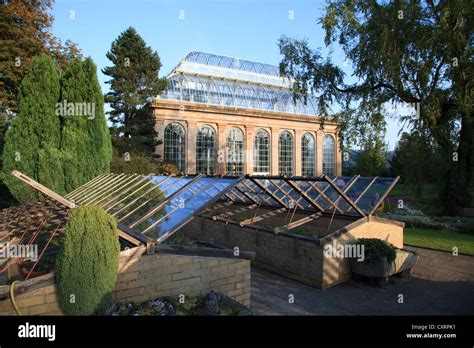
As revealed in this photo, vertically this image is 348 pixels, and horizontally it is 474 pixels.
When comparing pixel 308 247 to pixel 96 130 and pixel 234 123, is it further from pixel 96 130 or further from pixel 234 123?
pixel 234 123

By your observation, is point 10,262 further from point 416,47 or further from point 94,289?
point 416,47

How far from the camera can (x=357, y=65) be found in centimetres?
1753

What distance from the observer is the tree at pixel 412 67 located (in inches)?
607

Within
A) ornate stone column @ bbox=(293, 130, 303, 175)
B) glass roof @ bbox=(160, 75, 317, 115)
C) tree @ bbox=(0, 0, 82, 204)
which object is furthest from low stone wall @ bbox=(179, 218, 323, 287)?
ornate stone column @ bbox=(293, 130, 303, 175)

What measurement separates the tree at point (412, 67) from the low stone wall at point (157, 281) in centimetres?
1389

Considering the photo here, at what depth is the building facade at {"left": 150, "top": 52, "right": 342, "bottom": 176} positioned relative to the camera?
1241 inches

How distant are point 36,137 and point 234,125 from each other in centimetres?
2154

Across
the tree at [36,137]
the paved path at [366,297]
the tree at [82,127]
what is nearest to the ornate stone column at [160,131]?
the tree at [82,127]

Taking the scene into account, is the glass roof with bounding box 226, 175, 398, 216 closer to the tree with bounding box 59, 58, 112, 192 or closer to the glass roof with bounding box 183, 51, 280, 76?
the tree with bounding box 59, 58, 112, 192

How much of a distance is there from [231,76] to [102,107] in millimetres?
20545

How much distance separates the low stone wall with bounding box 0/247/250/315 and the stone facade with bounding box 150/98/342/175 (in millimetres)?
23506

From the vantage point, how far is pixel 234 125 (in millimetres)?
34625

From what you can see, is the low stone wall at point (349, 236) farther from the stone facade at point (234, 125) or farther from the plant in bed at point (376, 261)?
the stone facade at point (234, 125)

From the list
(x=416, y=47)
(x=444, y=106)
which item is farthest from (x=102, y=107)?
(x=444, y=106)
